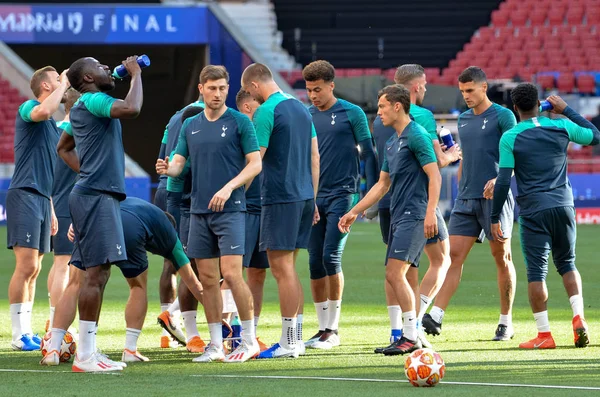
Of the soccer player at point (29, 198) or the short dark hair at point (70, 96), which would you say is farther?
the short dark hair at point (70, 96)

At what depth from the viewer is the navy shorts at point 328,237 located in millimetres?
8766

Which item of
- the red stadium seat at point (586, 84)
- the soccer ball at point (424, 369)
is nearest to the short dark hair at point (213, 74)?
the soccer ball at point (424, 369)

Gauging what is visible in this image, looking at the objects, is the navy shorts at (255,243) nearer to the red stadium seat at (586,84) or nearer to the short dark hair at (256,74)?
the short dark hair at (256,74)

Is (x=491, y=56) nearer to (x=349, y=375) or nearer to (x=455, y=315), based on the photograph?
(x=455, y=315)

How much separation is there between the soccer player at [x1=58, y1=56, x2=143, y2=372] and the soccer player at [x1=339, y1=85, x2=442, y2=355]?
1.83 m

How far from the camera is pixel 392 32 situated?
35781 millimetres

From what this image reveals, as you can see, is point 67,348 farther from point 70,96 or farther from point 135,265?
point 70,96

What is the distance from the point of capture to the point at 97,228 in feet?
24.0

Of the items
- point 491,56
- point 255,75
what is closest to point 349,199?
point 255,75

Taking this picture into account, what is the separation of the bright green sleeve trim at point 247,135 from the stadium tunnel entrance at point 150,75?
22566mm

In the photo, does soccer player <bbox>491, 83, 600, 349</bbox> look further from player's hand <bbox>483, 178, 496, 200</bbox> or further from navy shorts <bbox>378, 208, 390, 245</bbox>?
navy shorts <bbox>378, 208, 390, 245</bbox>

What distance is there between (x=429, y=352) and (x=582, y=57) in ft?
91.6

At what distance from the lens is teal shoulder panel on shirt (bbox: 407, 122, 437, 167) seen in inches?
317

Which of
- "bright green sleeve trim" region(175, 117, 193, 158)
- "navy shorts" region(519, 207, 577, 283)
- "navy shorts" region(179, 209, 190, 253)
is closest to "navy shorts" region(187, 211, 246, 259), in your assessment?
"bright green sleeve trim" region(175, 117, 193, 158)
